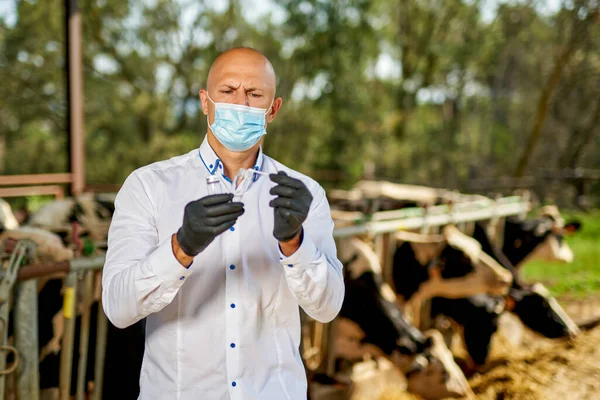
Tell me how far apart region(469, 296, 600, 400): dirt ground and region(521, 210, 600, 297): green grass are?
156cm

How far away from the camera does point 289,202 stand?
1.02 metres

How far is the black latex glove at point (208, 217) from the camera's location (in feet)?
3.25

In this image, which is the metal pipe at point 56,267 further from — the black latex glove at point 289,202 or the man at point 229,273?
the black latex glove at point 289,202

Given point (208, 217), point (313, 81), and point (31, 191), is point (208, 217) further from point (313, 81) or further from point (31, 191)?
point (313, 81)

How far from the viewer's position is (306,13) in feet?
48.2

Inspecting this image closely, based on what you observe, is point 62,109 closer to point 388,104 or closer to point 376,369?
point 388,104

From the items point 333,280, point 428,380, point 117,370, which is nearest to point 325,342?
point 428,380

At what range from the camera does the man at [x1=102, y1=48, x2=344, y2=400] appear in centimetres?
121

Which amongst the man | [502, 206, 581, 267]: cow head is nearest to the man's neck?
the man

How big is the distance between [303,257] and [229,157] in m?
0.36

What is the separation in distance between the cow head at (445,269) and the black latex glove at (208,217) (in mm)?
3466

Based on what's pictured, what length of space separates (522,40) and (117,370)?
66.4 feet

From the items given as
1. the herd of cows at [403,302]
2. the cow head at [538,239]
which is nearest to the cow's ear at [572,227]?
the cow head at [538,239]

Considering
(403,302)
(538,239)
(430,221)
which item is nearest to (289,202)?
(403,302)
